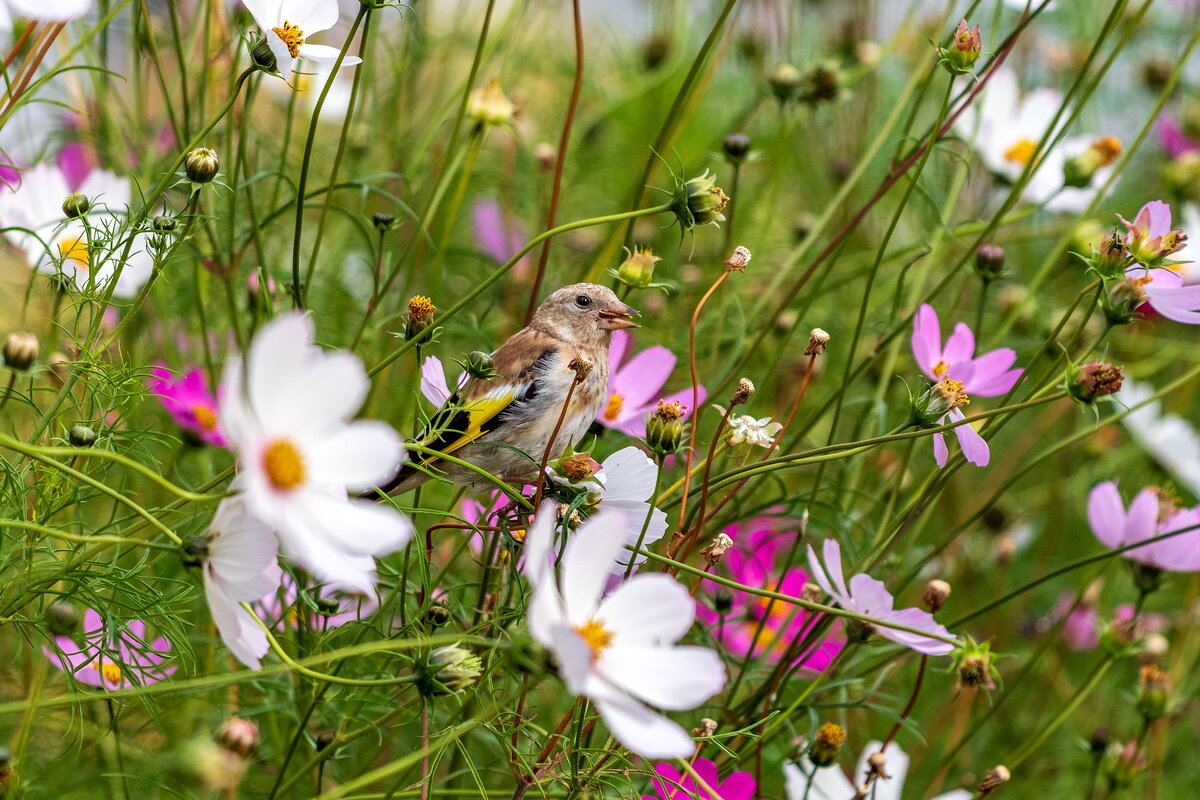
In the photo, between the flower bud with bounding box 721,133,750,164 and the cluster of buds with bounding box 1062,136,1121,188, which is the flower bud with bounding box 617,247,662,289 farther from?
the cluster of buds with bounding box 1062,136,1121,188

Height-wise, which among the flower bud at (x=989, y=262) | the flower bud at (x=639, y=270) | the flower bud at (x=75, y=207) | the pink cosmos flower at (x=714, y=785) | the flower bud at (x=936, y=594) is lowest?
the flower bud at (x=936, y=594)

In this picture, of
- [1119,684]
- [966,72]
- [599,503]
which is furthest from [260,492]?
[1119,684]

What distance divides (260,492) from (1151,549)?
0.73 metres

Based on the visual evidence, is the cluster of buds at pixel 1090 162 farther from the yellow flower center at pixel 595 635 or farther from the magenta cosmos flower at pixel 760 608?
the yellow flower center at pixel 595 635

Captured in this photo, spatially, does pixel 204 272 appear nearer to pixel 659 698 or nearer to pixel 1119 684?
pixel 659 698

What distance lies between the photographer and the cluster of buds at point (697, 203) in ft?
2.09

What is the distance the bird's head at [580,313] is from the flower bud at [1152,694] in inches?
18.4

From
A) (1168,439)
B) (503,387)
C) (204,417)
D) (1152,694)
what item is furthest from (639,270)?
(1168,439)

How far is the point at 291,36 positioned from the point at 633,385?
1.09 feet

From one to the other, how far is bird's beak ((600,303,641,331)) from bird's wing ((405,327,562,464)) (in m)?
0.06

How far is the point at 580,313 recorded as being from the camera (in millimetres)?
883

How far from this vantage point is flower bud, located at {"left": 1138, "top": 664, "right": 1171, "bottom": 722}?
0.88 metres

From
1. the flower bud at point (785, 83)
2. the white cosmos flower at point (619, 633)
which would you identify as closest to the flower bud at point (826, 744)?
the white cosmos flower at point (619, 633)

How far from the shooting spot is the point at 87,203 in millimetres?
686
